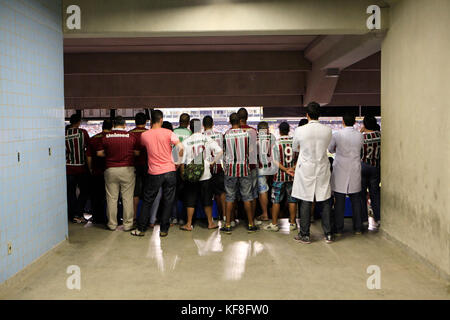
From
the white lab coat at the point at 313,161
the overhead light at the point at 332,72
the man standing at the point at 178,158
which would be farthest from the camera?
the overhead light at the point at 332,72

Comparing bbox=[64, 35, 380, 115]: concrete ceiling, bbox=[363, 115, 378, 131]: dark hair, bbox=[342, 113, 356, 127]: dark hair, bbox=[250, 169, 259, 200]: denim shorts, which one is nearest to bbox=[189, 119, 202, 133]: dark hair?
bbox=[250, 169, 259, 200]: denim shorts

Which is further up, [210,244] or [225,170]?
[225,170]

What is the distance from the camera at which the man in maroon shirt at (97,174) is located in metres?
5.84

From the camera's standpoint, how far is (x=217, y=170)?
19.1 ft

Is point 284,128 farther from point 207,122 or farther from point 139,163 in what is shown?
point 139,163

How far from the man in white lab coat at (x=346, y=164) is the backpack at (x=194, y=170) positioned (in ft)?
5.29

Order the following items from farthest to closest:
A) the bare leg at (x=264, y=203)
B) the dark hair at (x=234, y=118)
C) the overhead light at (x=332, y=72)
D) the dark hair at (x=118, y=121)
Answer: the overhead light at (x=332, y=72) → the bare leg at (x=264, y=203) → the dark hair at (x=118, y=121) → the dark hair at (x=234, y=118)

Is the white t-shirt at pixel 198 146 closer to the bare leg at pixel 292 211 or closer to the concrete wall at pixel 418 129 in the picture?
the bare leg at pixel 292 211

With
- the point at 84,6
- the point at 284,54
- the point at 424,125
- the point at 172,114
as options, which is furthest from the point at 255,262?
the point at 172,114

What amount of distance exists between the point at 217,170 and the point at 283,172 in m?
0.86

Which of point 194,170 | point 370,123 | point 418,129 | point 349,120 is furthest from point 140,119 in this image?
point 418,129

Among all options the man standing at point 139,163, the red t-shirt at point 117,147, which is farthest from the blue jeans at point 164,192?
the man standing at point 139,163

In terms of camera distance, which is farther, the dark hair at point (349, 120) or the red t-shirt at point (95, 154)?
the red t-shirt at point (95, 154)

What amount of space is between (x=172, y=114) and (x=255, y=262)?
30.5ft
